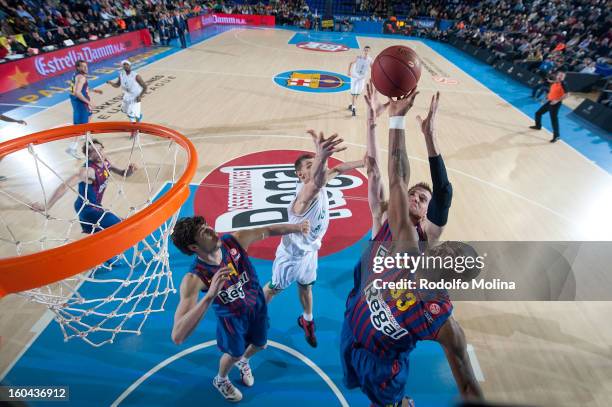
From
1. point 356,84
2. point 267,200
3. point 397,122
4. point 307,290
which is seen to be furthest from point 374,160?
point 356,84

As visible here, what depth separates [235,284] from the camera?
2627 millimetres

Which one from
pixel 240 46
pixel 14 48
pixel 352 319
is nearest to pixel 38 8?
pixel 14 48

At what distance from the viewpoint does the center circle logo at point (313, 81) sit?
12.2 m

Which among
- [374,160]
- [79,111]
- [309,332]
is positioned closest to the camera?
[374,160]

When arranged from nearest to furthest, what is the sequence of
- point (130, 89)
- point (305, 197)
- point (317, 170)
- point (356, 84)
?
point (317, 170)
point (305, 197)
point (130, 89)
point (356, 84)

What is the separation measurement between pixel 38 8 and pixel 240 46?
29.6 feet

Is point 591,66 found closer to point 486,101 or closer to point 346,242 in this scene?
point 486,101

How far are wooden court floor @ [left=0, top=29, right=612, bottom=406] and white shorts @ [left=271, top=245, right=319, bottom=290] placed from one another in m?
2.08

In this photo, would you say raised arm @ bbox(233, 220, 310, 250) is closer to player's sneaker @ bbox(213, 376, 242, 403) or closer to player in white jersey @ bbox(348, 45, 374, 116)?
player's sneaker @ bbox(213, 376, 242, 403)

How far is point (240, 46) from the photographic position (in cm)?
1811

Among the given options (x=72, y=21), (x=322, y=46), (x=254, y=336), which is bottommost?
(x=322, y=46)

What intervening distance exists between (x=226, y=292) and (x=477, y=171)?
258 inches

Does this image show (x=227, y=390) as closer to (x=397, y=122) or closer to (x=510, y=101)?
(x=397, y=122)

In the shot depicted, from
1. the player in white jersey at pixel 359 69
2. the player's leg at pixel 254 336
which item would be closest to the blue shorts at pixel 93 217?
the player's leg at pixel 254 336
